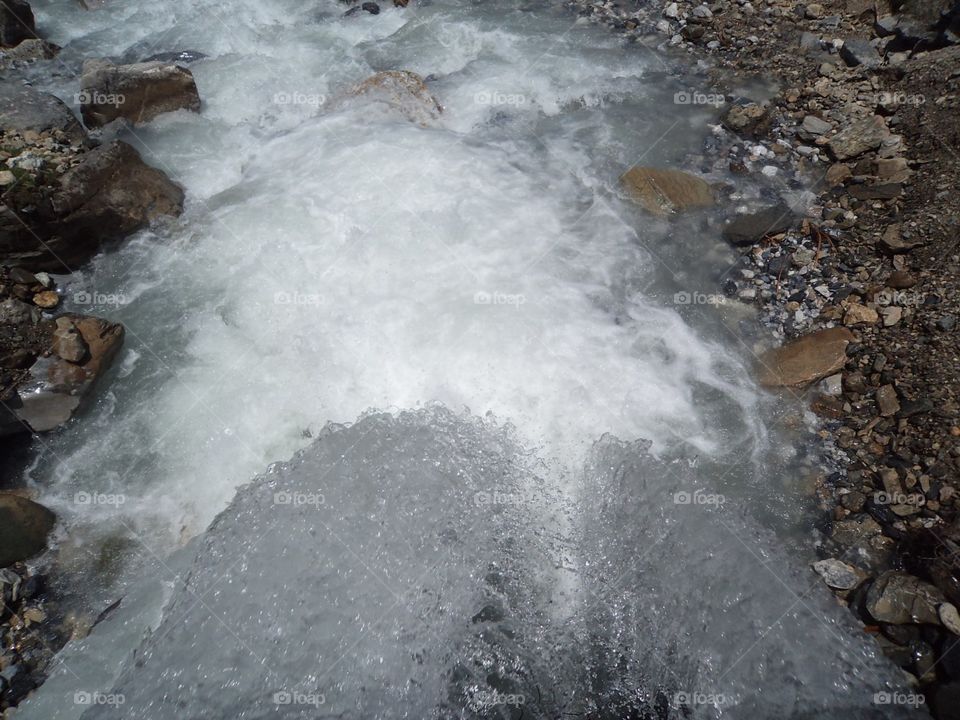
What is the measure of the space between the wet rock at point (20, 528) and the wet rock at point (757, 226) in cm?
708

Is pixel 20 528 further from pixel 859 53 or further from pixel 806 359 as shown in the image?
pixel 859 53

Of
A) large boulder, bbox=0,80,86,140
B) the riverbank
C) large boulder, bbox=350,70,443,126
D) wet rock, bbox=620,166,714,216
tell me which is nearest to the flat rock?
the riverbank

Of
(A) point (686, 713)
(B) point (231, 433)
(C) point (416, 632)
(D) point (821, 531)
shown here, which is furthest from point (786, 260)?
(B) point (231, 433)

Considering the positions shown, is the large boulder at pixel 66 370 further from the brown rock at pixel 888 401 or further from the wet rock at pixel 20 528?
the brown rock at pixel 888 401

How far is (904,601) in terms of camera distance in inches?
162

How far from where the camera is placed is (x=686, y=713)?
150 inches

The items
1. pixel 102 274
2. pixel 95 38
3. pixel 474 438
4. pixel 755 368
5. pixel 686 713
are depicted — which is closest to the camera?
pixel 686 713

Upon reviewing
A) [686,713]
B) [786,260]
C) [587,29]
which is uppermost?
[587,29]

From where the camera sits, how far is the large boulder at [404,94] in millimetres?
7773

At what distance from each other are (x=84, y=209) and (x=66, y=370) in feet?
6.07

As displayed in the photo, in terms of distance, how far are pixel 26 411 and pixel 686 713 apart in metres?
5.78

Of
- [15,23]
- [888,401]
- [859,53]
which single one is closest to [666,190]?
[888,401]

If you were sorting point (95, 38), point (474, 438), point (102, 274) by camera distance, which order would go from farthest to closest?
point (95, 38)
point (102, 274)
point (474, 438)

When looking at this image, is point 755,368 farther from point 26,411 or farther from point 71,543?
point 26,411
